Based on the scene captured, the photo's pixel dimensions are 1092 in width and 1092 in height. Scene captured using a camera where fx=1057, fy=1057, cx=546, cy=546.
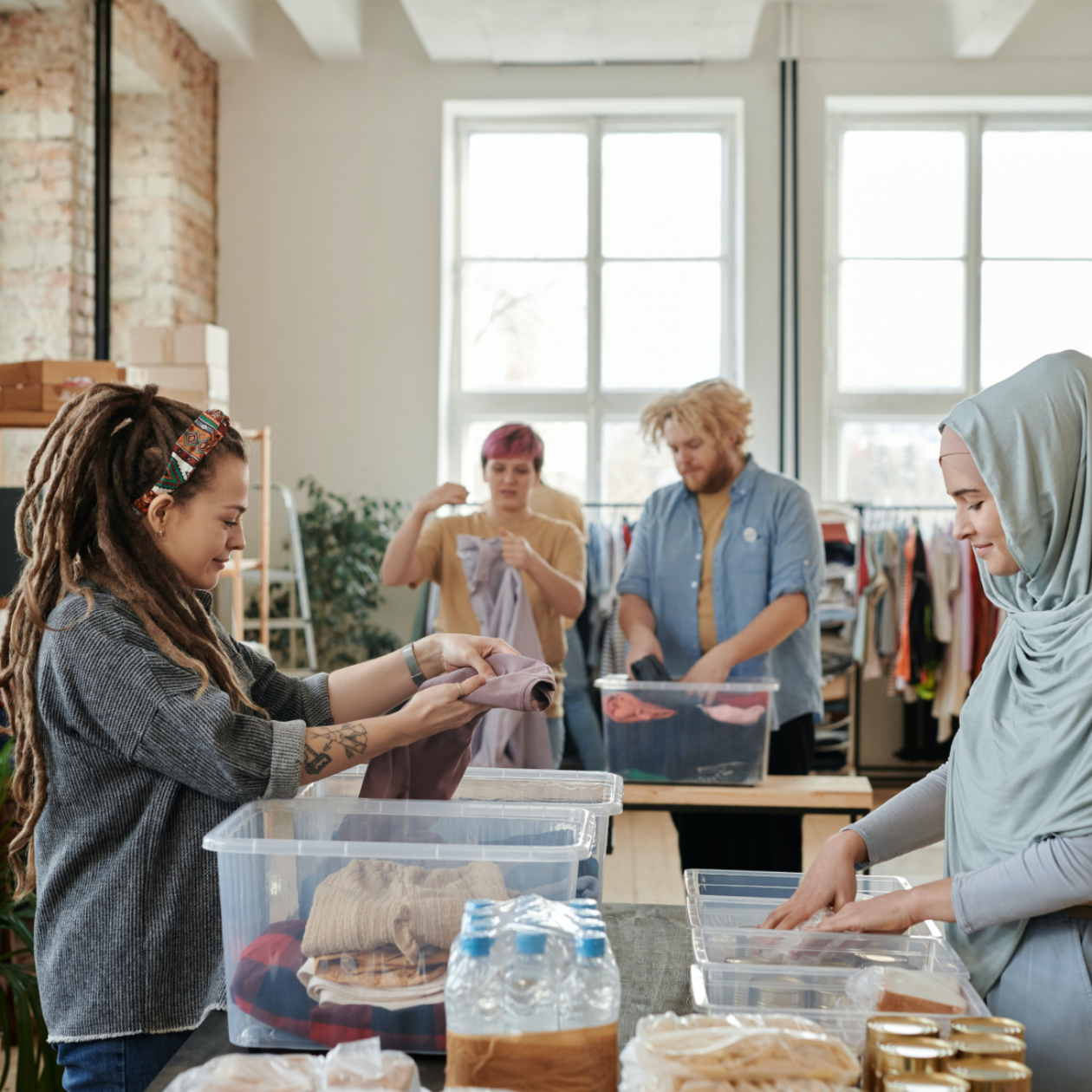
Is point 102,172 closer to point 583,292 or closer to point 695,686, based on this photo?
point 583,292

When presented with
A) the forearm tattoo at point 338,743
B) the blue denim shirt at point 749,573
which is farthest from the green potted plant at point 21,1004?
the blue denim shirt at point 749,573

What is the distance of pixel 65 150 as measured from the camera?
429cm

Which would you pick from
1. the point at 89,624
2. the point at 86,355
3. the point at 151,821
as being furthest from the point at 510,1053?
the point at 86,355

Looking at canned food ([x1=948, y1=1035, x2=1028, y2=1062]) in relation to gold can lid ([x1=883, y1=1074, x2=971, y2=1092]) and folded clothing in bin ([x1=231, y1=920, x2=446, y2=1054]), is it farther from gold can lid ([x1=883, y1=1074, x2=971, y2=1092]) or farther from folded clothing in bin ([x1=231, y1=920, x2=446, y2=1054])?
folded clothing in bin ([x1=231, y1=920, x2=446, y2=1054])

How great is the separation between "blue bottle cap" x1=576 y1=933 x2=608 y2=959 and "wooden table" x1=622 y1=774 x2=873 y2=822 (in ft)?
5.07

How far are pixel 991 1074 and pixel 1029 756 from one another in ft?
1.63

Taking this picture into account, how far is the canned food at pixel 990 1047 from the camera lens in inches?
33.3

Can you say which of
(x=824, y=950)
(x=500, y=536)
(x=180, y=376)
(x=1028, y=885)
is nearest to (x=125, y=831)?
Answer: (x=824, y=950)

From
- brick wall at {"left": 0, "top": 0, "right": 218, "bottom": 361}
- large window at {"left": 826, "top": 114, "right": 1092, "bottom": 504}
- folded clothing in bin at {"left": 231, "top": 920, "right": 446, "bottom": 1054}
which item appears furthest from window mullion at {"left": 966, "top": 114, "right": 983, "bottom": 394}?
folded clothing in bin at {"left": 231, "top": 920, "right": 446, "bottom": 1054}

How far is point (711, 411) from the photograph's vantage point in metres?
2.69

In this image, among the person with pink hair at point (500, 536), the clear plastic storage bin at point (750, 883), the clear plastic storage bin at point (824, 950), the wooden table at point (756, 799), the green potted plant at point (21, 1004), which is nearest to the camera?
the clear plastic storage bin at point (824, 950)

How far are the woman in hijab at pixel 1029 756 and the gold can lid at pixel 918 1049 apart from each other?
0.33 metres

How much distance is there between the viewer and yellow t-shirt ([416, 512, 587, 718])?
289 centimetres

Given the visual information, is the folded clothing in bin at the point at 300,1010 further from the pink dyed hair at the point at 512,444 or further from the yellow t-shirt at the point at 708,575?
the pink dyed hair at the point at 512,444
